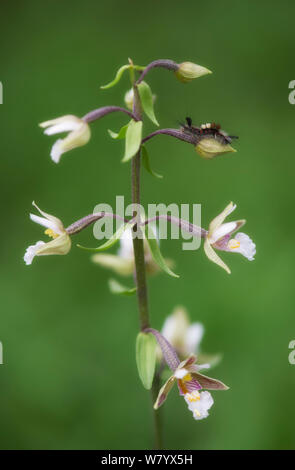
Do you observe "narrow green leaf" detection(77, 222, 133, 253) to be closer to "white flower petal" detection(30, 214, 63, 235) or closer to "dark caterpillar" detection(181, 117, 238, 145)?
"white flower petal" detection(30, 214, 63, 235)

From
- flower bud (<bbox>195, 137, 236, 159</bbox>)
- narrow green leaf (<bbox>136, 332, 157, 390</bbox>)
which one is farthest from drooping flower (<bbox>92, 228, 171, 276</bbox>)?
flower bud (<bbox>195, 137, 236, 159</bbox>)

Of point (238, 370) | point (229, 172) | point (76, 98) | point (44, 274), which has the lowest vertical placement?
point (238, 370)

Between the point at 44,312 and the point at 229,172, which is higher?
the point at 229,172

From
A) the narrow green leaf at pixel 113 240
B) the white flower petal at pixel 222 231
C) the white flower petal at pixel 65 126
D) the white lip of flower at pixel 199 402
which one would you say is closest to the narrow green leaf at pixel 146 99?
the white flower petal at pixel 65 126

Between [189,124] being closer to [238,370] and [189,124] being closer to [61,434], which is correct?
[238,370]

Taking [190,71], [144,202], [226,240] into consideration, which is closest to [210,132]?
[190,71]
